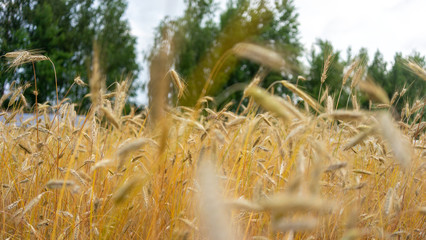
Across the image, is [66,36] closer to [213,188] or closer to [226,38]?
[226,38]

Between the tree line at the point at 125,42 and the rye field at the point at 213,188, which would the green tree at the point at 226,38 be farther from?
the rye field at the point at 213,188

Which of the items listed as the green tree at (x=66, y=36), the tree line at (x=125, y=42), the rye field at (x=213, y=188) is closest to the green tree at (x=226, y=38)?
the tree line at (x=125, y=42)

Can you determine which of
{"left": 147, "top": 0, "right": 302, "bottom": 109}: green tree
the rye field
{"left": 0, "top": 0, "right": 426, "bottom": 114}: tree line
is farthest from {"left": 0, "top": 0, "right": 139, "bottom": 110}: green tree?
the rye field

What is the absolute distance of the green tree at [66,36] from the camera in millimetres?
16562

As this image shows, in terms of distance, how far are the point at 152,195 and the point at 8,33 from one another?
1852cm

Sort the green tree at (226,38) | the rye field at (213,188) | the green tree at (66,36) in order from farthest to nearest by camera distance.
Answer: the green tree at (226,38) < the green tree at (66,36) < the rye field at (213,188)

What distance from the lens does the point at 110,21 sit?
2147cm

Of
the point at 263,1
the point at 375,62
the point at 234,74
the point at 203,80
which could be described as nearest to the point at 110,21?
the point at 203,80

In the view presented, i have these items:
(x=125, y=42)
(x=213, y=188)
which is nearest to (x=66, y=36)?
(x=125, y=42)

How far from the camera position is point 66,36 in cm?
1922

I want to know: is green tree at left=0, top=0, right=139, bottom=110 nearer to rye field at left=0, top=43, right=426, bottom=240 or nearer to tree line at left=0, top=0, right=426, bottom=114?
tree line at left=0, top=0, right=426, bottom=114

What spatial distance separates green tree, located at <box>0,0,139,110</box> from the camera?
54.3ft

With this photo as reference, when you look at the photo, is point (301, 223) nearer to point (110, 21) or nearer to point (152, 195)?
point (152, 195)

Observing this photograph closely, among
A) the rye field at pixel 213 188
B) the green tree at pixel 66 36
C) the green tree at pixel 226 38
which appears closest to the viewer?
the rye field at pixel 213 188
